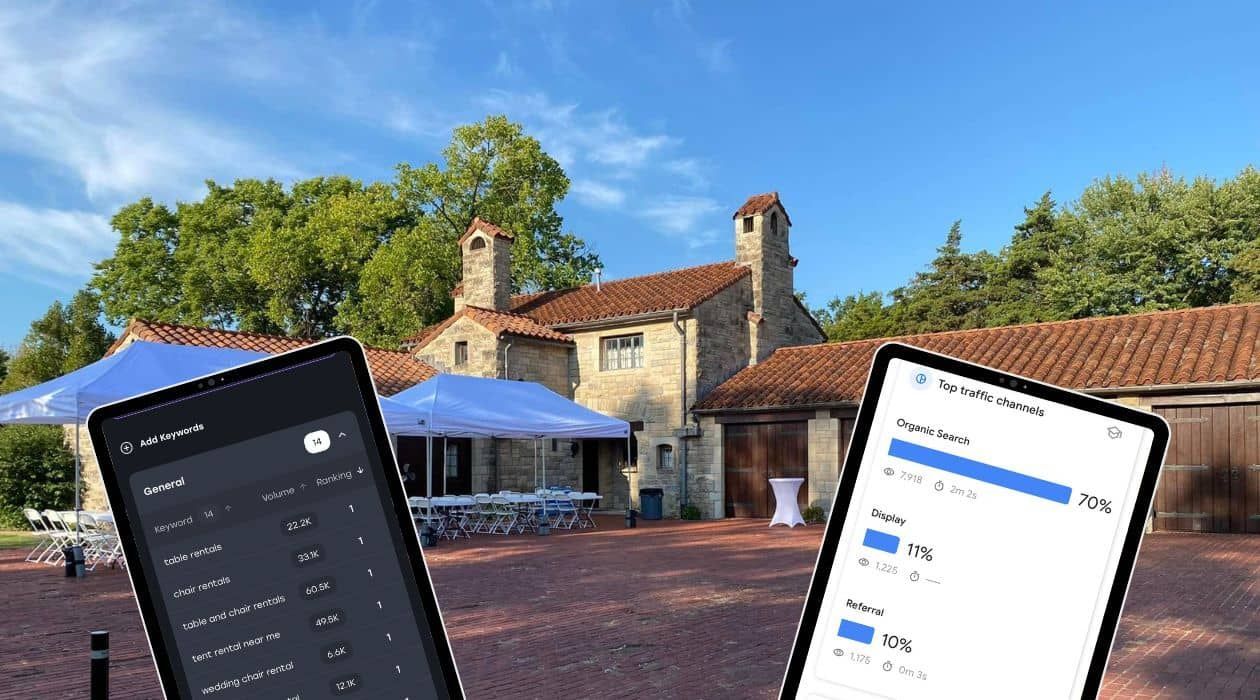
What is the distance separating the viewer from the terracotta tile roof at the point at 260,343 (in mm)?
19859

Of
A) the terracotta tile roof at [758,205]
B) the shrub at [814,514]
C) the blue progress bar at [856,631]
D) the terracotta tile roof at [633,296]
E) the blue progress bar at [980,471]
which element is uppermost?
the terracotta tile roof at [758,205]

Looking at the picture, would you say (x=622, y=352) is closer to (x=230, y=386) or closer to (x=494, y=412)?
(x=494, y=412)

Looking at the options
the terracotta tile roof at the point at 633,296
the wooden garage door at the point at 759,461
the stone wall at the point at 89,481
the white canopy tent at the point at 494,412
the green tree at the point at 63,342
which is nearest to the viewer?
the white canopy tent at the point at 494,412

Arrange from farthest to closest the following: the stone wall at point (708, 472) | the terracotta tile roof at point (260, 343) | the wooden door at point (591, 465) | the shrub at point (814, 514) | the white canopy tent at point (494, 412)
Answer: the wooden door at point (591, 465) → the stone wall at point (708, 472) → the shrub at point (814, 514) → the terracotta tile roof at point (260, 343) → the white canopy tent at point (494, 412)

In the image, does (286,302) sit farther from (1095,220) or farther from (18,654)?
(1095,220)

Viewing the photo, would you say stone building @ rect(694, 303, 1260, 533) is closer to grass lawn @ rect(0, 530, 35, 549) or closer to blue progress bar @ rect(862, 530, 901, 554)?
grass lawn @ rect(0, 530, 35, 549)

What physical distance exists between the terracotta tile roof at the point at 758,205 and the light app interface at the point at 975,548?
24810mm

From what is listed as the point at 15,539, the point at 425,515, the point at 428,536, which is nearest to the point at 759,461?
the point at 425,515

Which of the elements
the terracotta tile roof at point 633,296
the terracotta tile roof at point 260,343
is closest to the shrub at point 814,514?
the terracotta tile roof at point 633,296

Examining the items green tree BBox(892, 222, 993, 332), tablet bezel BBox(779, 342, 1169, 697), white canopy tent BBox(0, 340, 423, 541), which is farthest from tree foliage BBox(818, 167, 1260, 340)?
tablet bezel BBox(779, 342, 1169, 697)

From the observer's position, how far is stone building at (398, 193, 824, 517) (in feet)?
77.5

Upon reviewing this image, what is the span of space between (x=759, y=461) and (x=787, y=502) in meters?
2.72

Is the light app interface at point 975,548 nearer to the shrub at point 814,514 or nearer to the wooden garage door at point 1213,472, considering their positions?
the wooden garage door at point 1213,472

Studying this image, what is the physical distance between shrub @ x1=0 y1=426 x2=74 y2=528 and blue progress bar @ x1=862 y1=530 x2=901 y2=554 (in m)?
22.7
